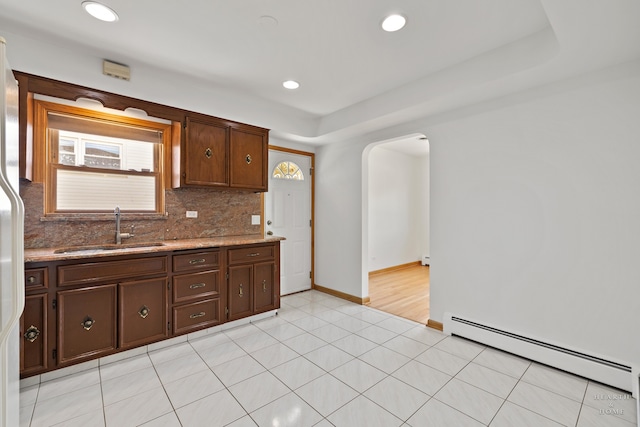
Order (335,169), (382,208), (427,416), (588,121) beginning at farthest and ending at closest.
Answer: (382,208) < (335,169) < (588,121) < (427,416)

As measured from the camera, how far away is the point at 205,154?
3186mm

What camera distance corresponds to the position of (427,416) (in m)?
1.82

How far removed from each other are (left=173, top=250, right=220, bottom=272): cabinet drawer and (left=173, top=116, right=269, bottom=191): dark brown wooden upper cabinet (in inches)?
30.2

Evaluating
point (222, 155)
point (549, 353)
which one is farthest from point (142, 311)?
point (549, 353)

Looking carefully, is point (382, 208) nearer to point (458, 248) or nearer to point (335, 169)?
point (335, 169)

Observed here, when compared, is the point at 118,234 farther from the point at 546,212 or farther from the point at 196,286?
the point at 546,212

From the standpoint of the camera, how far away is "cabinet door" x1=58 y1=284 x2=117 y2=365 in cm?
220

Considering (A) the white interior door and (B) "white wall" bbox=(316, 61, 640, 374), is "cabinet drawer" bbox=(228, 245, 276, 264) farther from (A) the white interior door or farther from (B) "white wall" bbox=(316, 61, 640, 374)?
(B) "white wall" bbox=(316, 61, 640, 374)

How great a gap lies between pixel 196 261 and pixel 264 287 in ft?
2.94

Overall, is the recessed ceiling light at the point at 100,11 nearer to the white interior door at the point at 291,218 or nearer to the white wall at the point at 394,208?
the white interior door at the point at 291,218

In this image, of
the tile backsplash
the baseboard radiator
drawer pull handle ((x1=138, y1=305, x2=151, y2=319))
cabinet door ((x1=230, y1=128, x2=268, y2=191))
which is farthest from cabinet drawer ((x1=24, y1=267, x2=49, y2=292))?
the baseboard radiator

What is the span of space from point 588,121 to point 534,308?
158 cm

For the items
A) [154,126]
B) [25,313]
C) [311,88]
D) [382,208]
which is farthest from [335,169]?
[25,313]

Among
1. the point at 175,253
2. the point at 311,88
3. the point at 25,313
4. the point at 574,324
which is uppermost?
the point at 311,88
